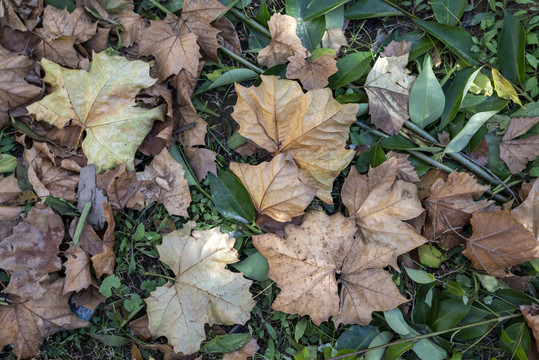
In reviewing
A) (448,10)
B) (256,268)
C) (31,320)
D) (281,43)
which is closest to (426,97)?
(448,10)

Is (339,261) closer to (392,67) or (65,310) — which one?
(392,67)

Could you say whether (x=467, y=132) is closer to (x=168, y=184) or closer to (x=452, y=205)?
(x=452, y=205)

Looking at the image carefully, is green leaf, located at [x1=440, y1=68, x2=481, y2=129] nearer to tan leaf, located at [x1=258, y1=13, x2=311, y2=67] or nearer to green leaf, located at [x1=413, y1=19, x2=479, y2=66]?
green leaf, located at [x1=413, y1=19, x2=479, y2=66]

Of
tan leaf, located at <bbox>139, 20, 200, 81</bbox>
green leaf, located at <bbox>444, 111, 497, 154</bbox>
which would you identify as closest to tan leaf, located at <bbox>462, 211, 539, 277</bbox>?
green leaf, located at <bbox>444, 111, 497, 154</bbox>

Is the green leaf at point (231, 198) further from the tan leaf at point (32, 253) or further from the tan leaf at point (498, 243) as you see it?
the tan leaf at point (498, 243)

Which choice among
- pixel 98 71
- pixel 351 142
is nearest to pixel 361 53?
pixel 351 142
